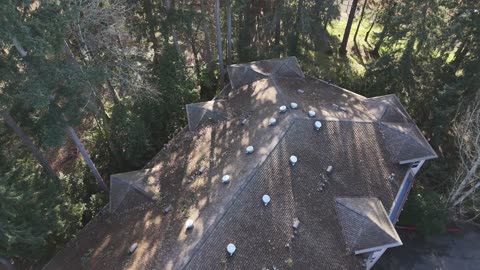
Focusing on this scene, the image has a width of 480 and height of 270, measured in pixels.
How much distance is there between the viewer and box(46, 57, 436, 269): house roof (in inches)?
717

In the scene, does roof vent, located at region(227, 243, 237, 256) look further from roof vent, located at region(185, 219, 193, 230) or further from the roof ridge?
roof vent, located at region(185, 219, 193, 230)

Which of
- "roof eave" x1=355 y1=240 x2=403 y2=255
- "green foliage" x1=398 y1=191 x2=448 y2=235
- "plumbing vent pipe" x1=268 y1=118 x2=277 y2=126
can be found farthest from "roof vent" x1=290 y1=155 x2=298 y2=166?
"green foliage" x1=398 y1=191 x2=448 y2=235

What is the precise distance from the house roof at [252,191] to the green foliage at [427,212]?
354 cm

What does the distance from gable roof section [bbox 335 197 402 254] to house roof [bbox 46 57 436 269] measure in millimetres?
442

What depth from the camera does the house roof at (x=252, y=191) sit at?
18203mm

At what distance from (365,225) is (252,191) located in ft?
22.7

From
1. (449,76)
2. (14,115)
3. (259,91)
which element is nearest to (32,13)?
(14,115)

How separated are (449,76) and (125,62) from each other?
1040 inches

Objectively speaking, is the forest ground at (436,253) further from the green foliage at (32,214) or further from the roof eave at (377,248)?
the green foliage at (32,214)

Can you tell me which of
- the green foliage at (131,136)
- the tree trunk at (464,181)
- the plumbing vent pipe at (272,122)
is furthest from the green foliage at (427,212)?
the green foliage at (131,136)

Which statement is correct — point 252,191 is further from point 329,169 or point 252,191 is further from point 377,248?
point 377,248

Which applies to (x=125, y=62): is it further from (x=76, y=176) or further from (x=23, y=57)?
(x=76, y=176)

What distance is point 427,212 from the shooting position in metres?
24.7

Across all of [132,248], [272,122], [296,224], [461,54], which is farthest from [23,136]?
[461,54]
